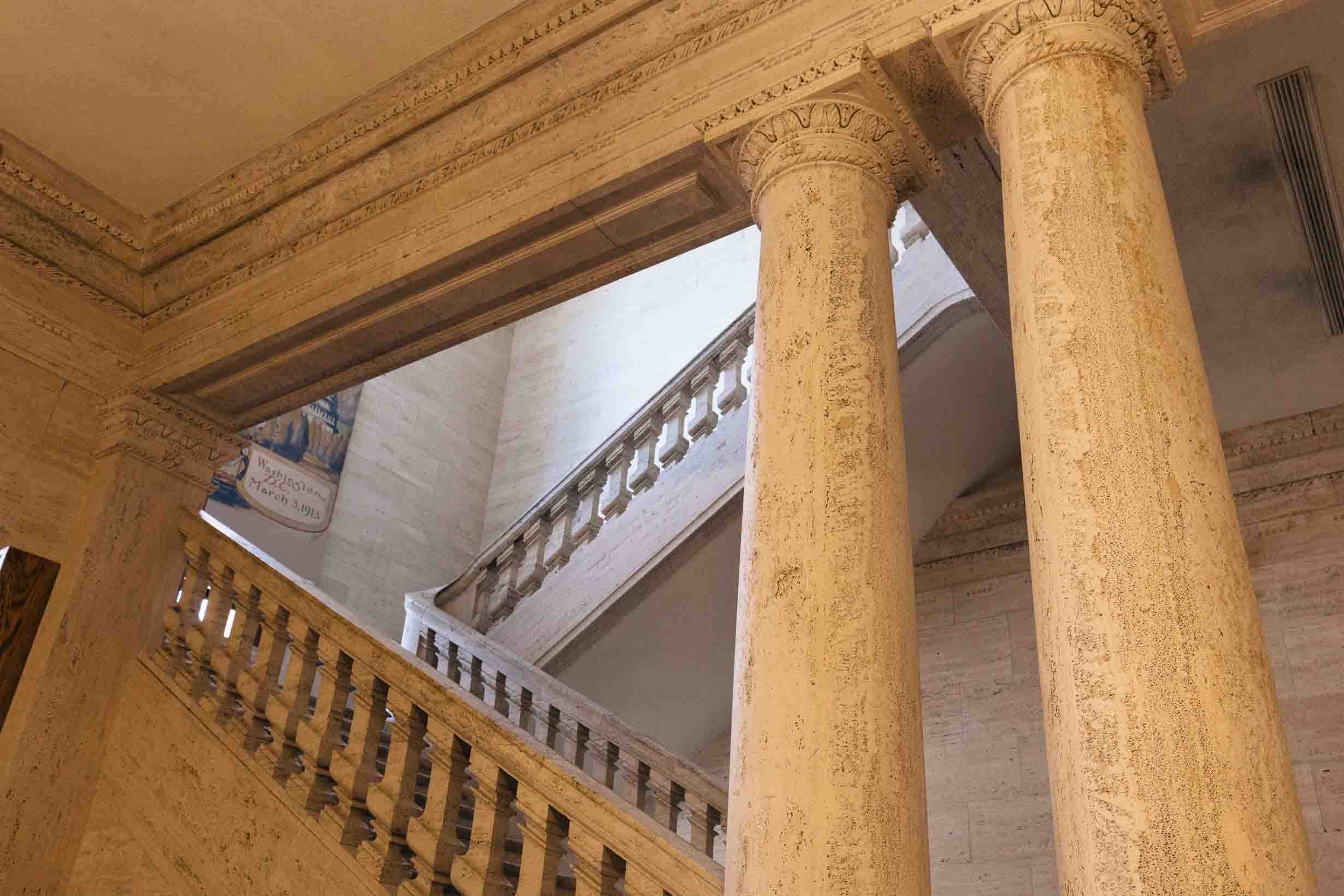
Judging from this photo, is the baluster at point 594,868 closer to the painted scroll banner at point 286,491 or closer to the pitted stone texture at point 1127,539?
the pitted stone texture at point 1127,539

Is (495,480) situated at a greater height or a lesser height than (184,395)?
greater

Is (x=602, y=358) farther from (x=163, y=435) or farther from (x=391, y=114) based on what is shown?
(x=391, y=114)

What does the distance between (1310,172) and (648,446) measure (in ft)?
12.5

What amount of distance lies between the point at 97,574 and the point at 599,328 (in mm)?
7130

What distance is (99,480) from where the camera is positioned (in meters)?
5.01

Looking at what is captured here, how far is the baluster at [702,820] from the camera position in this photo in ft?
16.8

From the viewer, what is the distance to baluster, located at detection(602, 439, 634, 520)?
22.1 ft

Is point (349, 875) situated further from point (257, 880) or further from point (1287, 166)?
point (1287, 166)

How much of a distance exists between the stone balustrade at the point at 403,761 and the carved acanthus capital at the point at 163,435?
29cm

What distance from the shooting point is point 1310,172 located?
183 inches

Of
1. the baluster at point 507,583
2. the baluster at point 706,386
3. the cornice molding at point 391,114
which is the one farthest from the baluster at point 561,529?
the cornice molding at point 391,114

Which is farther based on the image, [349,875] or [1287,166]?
[1287,166]

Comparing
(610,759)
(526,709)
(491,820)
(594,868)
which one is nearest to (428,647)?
(526,709)

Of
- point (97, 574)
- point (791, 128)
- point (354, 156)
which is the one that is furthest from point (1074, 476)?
point (97, 574)
